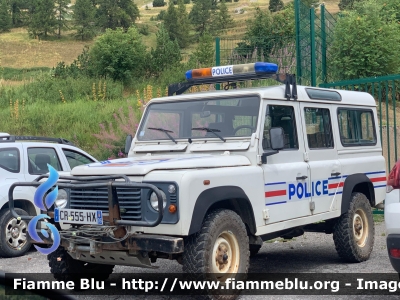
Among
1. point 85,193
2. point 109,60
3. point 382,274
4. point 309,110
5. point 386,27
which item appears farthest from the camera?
point 109,60

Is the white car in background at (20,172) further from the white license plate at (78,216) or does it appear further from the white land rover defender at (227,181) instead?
the white license plate at (78,216)

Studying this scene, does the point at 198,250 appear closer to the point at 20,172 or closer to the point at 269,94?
the point at 269,94

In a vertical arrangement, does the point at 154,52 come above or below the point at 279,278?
above

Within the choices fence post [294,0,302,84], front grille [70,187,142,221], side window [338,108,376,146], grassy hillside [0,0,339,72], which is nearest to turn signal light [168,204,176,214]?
front grille [70,187,142,221]

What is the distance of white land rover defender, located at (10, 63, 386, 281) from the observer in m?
5.46

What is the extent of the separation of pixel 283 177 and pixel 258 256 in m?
2.31

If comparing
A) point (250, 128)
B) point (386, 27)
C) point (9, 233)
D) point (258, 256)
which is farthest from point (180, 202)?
point (386, 27)

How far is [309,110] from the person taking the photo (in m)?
7.46

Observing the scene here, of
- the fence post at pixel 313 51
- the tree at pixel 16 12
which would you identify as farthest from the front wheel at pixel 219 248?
the tree at pixel 16 12

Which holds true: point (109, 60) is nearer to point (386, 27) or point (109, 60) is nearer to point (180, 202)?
point (386, 27)

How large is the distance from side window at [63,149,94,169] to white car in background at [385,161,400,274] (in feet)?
19.0

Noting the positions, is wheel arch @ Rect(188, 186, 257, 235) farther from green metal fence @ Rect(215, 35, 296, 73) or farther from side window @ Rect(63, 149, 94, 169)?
green metal fence @ Rect(215, 35, 296, 73)

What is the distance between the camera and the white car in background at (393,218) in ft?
17.3

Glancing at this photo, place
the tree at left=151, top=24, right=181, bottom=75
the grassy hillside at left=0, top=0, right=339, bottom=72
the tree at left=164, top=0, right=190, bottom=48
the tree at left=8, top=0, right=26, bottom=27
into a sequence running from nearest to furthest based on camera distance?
the tree at left=151, top=24, right=181, bottom=75
the grassy hillside at left=0, top=0, right=339, bottom=72
the tree at left=164, top=0, right=190, bottom=48
the tree at left=8, top=0, right=26, bottom=27
